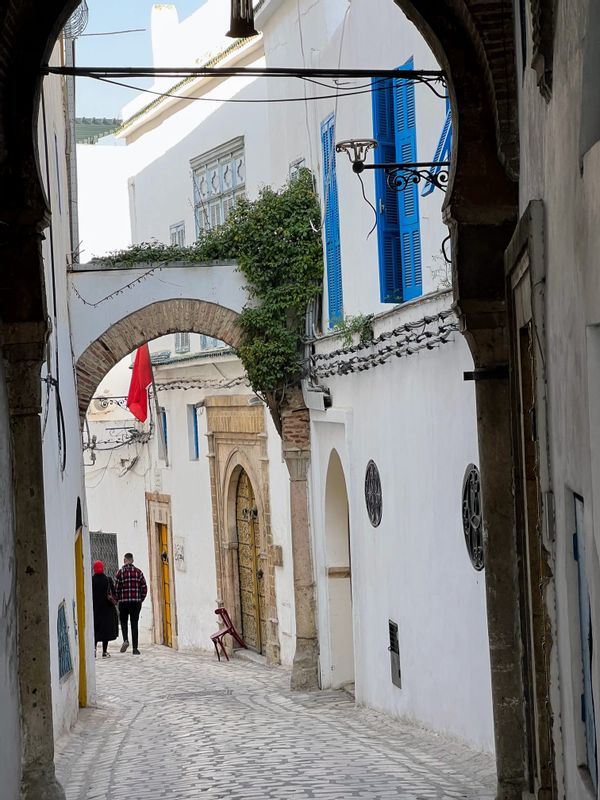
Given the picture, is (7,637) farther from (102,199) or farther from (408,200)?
(102,199)

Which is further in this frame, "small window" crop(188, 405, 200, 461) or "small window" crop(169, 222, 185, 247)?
"small window" crop(188, 405, 200, 461)

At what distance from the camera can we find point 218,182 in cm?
1852

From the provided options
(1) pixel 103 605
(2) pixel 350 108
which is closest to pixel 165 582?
(1) pixel 103 605

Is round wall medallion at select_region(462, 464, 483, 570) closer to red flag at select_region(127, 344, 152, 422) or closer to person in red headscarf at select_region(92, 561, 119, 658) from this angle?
person in red headscarf at select_region(92, 561, 119, 658)

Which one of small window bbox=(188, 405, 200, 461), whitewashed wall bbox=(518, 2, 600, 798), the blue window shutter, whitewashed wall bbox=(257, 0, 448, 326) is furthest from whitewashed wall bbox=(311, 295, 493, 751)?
small window bbox=(188, 405, 200, 461)

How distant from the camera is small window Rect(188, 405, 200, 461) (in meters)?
21.0

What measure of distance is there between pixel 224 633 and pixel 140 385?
16.3ft

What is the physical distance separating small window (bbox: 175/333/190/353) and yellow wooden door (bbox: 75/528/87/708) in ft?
21.7

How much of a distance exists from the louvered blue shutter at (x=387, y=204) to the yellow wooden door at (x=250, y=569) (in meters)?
7.86

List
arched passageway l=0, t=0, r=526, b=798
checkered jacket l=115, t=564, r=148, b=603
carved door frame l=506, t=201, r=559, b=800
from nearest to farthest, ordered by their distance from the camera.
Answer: carved door frame l=506, t=201, r=559, b=800
arched passageway l=0, t=0, r=526, b=798
checkered jacket l=115, t=564, r=148, b=603

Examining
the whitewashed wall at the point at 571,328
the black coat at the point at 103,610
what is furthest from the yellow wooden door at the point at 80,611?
the whitewashed wall at the point at 571,328

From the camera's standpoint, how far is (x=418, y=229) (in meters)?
10.3

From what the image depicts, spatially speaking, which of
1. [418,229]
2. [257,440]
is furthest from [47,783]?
[257,440]

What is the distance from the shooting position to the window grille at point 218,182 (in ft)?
58.5
